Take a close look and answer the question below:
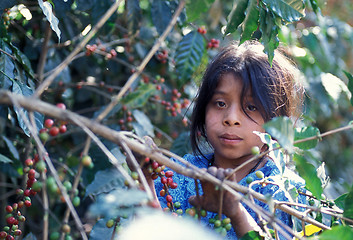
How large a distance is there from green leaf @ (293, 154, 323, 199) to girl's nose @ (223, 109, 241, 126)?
0.45 meters

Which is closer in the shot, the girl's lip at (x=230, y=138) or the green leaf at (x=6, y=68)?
the green leaf at (x=6, y=68)

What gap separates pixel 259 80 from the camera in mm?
1671

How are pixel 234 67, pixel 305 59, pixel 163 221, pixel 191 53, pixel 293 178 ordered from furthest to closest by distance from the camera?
1. pixel 305 59
2. pixel 191 53
3. pixel 234 67
4. pixel 293 178
5. pixel 163 221

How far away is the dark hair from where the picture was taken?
1.66m

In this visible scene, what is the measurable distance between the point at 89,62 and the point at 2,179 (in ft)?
3.09

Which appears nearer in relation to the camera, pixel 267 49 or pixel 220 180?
pixel 220 180

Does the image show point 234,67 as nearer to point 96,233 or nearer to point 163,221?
point 96,233

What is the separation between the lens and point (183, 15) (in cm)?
208

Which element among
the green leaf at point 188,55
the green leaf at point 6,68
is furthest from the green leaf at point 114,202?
the green leaf at point 188,55

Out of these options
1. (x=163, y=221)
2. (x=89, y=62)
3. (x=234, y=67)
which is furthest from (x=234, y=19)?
(x=89, y=62)

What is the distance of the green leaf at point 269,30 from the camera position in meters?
1.40

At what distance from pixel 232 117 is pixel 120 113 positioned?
2.90 feet

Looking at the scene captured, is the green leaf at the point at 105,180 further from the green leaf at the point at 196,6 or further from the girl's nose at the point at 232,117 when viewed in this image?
the girl's nose at the point at 232,117

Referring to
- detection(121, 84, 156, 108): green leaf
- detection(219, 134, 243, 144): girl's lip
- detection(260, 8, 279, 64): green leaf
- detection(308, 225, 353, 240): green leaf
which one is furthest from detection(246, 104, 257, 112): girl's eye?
detection(308, 225, 353, 240): green leaf
